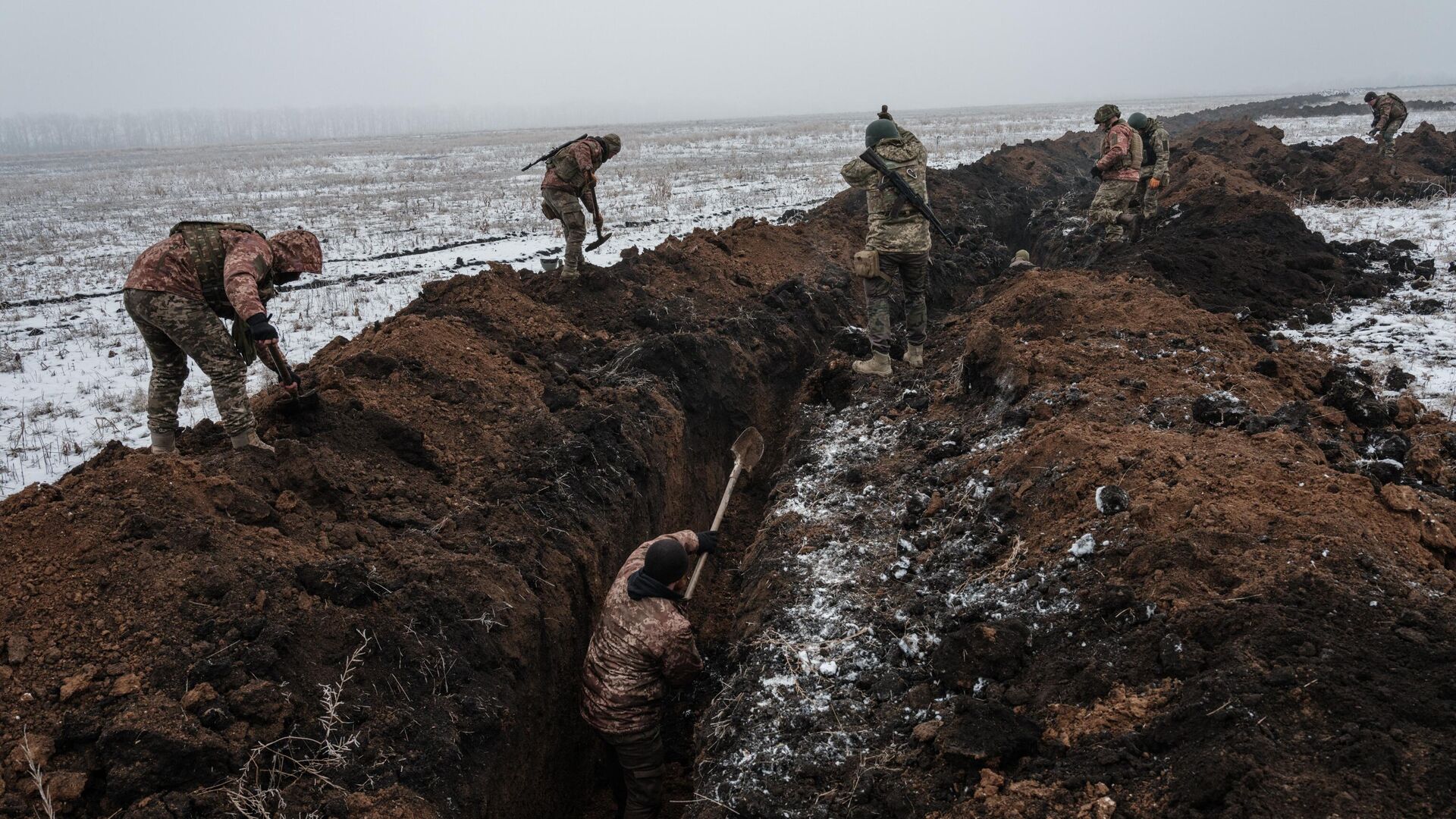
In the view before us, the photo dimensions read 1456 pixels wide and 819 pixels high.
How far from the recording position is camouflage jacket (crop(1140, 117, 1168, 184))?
10.5 m

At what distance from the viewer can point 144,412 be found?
24.8ft

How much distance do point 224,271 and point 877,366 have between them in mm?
5171

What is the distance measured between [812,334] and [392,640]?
20.3 feet

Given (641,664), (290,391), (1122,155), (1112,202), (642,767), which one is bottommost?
(642,767)

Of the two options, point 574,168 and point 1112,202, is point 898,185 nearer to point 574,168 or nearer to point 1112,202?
point 574,168

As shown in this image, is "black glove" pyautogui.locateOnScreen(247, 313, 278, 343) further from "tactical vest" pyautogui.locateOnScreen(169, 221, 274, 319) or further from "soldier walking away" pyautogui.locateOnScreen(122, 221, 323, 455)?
"tactical vest" pyautogui.locateOnScreen(169, 221, 274, 319)

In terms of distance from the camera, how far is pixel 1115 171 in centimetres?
1012

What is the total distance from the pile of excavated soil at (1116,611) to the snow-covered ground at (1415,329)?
29.2 inches

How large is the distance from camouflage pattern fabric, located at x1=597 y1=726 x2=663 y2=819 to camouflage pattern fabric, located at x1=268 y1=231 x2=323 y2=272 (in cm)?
327

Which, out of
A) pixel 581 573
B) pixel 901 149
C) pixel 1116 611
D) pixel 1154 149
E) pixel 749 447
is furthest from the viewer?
pixel 1154 149

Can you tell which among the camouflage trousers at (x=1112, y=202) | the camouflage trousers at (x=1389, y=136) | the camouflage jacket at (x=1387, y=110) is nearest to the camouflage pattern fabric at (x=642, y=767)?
the camouflage trousers at (x=1112, y=202)

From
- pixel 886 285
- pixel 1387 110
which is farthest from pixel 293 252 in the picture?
pixel 1387 110

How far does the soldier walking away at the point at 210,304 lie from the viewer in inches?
171

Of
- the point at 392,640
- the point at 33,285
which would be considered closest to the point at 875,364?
the point at 392,640
